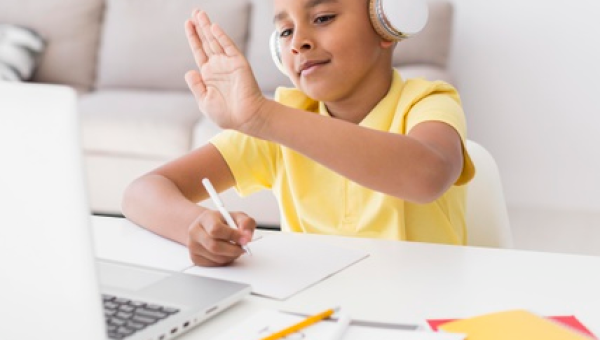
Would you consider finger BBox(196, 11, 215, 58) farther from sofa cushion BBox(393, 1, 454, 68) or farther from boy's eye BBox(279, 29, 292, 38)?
sofa cushion BBox(393, 1, 454, 68)

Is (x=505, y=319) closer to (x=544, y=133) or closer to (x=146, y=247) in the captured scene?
(x=146, y=247)

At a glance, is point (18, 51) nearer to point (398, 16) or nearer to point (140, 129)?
point (140, 129)

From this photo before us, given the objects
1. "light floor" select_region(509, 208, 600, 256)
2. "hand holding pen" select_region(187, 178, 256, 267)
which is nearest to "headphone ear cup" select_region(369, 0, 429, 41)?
"hand holding pen" select_region(187, 178, 256, 267)

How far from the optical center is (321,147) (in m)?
1.09

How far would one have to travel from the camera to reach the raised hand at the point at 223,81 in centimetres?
108

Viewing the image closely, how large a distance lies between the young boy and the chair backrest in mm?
22

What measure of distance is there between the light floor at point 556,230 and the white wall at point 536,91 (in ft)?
0.20

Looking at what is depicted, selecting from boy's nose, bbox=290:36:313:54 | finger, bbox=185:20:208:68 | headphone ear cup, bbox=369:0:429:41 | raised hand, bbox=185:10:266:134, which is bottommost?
raised hand, bbox=185:10:266:134

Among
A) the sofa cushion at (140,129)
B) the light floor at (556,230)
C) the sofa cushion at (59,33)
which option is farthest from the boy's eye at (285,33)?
the sofa cushion at (59,33)

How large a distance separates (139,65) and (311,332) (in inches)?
118

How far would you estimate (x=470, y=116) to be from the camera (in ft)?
12.2

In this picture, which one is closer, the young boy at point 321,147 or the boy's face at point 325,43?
the young boy at point 321,147

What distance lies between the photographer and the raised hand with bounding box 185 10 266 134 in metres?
1.08

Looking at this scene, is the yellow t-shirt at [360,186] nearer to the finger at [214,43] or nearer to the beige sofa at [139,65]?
the finger at [214,43]
